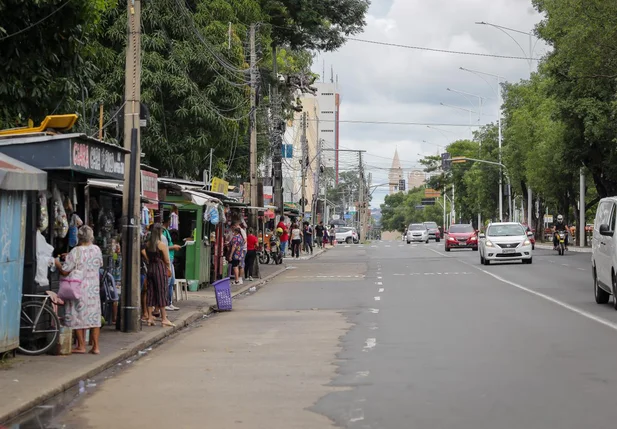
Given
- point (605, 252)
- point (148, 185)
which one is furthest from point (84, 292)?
point (605, 252)

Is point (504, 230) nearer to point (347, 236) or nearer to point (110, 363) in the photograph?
point (110, 363)

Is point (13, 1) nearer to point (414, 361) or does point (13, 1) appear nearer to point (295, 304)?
point (414, 361)

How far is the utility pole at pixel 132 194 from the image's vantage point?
16609 mm

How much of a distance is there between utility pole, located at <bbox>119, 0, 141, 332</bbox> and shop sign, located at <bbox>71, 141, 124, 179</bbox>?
2.43ft

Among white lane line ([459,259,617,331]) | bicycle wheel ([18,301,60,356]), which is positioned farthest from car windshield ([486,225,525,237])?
bicycle wheel ([18,301,60,356])

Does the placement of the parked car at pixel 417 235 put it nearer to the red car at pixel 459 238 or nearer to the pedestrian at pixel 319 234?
the pedestrian at pixel 319 234

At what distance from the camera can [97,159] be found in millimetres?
14625

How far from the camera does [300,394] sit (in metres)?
10.3

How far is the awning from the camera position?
1174cm

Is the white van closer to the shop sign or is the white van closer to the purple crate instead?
the purple crate

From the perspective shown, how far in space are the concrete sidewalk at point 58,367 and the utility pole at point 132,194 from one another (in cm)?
45

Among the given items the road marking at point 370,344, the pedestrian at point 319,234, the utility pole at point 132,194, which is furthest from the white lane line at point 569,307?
the pedestrian at point 319,234

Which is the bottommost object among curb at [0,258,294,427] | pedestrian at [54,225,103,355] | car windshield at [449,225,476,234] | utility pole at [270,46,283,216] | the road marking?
curb at [0,258,294,427]

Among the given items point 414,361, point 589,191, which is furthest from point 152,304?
point 589,191
